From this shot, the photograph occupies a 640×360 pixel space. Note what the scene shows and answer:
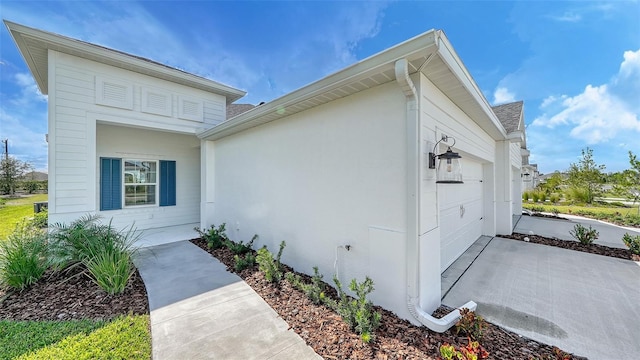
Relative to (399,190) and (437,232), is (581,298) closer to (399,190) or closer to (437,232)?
(437,232)

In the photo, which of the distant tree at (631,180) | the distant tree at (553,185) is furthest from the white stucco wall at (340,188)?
the distant tree at (553,185)

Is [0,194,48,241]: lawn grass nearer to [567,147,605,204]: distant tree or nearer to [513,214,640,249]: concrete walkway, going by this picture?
[513,214,640,249]: concrete walkway

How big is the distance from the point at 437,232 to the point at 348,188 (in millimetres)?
1379

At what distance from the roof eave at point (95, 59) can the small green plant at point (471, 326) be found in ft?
27.1

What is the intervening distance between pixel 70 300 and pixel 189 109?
5450 mm

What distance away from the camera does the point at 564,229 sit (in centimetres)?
809

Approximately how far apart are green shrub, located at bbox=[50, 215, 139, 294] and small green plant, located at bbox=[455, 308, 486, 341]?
15.7 ft

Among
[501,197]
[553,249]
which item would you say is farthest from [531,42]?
[553,249]

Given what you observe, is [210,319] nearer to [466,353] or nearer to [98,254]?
[98,254]

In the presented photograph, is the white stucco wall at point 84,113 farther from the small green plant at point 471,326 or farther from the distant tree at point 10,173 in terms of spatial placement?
the distant tree at point 10,173

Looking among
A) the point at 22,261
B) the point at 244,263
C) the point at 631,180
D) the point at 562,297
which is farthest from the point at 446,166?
the point at 631,180

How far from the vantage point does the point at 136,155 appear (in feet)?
25.7

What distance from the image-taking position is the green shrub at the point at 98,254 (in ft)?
12.0

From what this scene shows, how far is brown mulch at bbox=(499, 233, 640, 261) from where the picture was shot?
17.6 ft
